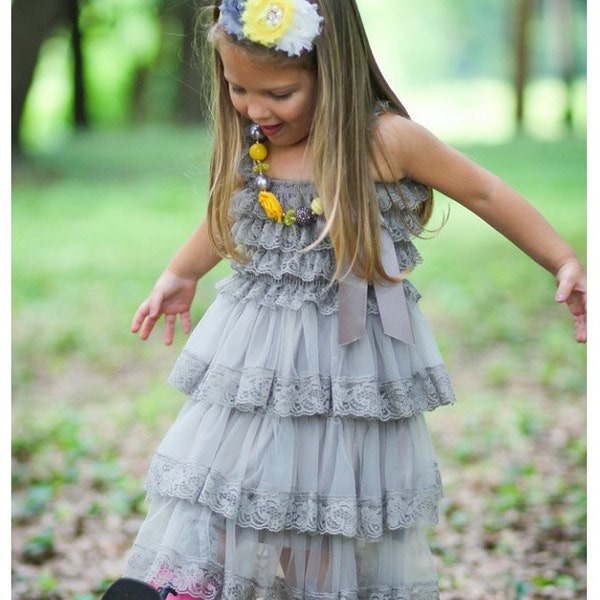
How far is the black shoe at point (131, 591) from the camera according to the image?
6.86 ft

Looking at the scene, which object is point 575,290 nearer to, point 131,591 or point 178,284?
point 178,284

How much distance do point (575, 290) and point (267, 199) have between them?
688mm

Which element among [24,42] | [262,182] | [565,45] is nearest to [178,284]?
[262,182]

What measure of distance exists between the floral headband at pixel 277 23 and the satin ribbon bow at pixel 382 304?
1.40 feet

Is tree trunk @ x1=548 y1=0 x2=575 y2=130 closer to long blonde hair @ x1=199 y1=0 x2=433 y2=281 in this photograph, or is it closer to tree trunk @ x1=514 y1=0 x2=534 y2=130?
tree trunk @ x1=514 y1=0 x2=534 y2=130

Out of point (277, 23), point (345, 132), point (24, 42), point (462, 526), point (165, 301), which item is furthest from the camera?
point (24, 42)

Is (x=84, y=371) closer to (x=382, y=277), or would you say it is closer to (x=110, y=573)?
(x=110, y=573)

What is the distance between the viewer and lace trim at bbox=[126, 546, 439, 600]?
215cm

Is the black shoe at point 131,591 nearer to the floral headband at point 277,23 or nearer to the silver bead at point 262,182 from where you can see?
the silver bead at point 262,182

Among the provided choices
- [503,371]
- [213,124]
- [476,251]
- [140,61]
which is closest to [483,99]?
[140,61]

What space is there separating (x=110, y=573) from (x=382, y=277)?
1.64 meters

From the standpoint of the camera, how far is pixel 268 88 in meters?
2.10

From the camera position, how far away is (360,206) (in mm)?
2148

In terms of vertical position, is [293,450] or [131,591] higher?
[293,450]
